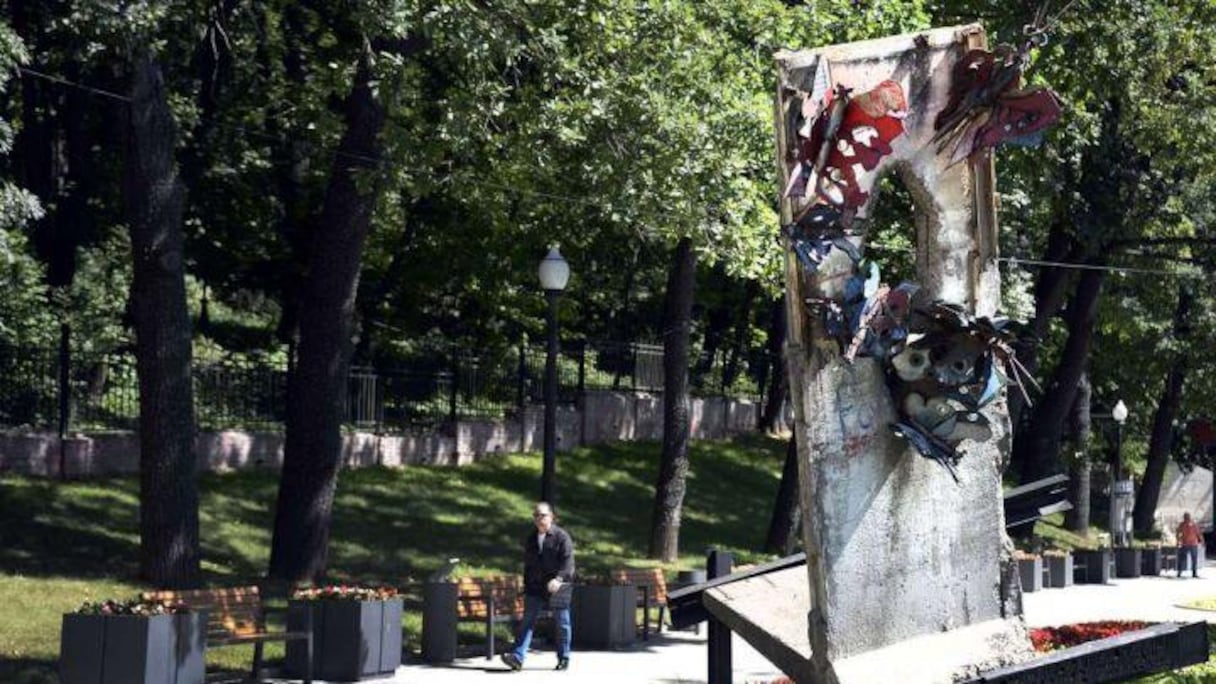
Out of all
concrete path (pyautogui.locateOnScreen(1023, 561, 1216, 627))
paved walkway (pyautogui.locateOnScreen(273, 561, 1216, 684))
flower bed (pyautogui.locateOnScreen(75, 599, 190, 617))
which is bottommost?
paved walkway (pyautogui.locateOnScreen(273, 561, 1216, 684))

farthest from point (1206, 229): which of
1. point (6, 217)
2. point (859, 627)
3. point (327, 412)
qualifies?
point (859, 627)

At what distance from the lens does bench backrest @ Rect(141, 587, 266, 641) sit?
57.6ft

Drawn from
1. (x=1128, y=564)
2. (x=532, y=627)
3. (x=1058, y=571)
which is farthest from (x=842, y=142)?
(x=1128, y=564)

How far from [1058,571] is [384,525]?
14619mm

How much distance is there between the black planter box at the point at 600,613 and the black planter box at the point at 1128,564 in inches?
916

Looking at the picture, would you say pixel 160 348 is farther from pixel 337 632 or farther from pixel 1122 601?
pixel 1122 601

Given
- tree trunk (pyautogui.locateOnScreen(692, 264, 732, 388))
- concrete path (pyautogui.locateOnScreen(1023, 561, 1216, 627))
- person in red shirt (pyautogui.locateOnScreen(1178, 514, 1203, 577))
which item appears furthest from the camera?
tree trunk (pyautogui.locateOnScreen(692, 264, 732, 388))

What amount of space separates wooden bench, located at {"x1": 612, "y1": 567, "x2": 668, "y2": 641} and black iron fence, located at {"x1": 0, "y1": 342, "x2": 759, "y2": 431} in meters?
7.32

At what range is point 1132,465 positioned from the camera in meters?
65.2

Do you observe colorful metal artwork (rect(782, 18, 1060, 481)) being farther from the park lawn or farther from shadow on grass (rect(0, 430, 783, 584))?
shadow on grass (rect(0, 430, 783, 584))

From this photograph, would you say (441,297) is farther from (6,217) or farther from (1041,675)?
(1041,675)

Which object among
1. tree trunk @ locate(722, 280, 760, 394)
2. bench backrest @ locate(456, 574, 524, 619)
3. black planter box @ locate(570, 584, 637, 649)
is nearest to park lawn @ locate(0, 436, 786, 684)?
bench backrest @ locate(456, 574, 524, 619)

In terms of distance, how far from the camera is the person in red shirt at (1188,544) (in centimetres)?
4403

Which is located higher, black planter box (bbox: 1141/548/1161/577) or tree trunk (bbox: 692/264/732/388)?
tree trunk (bbox: 692/264/732/388)
